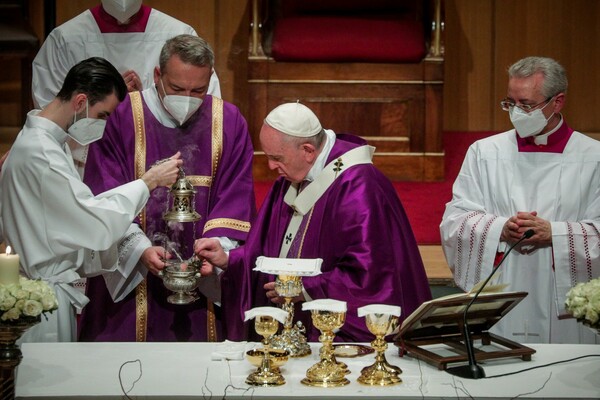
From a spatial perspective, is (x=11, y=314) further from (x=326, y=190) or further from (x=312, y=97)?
(x=312, y=97)

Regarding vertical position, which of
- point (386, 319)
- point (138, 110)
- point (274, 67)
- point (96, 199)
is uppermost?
point (274, 67)

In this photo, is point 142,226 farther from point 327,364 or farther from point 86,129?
point 327,364

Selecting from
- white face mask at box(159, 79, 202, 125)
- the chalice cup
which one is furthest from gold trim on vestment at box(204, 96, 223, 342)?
the chalice cup

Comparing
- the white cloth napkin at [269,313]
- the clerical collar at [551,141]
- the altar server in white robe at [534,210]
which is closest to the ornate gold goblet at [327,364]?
the white cloth napkin at [269,313]

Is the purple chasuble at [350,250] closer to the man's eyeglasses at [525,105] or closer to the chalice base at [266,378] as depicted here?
the chalice base at [266,378]

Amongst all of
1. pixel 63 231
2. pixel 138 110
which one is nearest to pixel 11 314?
pixel 63 231

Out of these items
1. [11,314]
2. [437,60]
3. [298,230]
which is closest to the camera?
[11,314]

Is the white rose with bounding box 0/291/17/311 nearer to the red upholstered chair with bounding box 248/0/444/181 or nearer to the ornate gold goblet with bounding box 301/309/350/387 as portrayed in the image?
the ornate gold goblet with bounding box 301/309/350/387

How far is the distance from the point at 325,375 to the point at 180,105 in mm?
1808

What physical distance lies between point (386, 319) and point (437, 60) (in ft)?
15.5

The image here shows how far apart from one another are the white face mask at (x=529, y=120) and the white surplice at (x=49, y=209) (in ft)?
6.21

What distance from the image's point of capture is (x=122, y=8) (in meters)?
6.46

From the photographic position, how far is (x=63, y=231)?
425cm

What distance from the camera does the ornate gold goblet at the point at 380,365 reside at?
337cm
